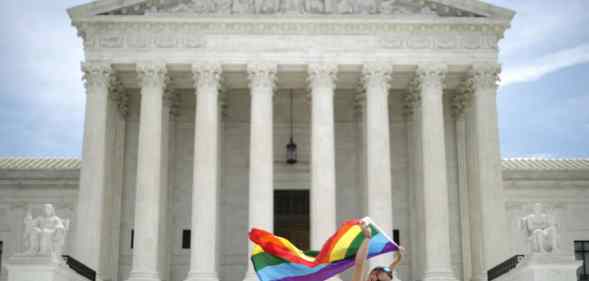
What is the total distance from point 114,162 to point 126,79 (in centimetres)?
413

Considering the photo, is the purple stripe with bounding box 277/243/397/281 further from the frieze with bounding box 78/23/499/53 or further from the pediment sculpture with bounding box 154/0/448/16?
the pediment sculpture with bounding box 154/0/448/16

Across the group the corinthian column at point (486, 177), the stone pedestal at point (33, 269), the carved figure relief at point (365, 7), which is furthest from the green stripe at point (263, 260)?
the carved figure relief at point (365, 7)

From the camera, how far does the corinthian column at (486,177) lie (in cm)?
3709

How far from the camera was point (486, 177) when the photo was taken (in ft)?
124

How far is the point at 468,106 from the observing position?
40938 millimetres

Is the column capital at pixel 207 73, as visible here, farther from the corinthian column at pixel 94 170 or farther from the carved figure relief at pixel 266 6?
the corinthian column at pixel 94 170

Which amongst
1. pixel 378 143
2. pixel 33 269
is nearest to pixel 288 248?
pixel 33 269

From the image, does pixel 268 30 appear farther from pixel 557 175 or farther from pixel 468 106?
pixel 557 175

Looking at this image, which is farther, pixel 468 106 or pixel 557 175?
pixel 557 175

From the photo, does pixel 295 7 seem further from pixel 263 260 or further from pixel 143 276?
pixel 263 260

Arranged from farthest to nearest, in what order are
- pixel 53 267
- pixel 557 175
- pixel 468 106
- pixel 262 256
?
pixel 557 175 → pixel 468 106 → pixel 53 267 → pixel 262 256

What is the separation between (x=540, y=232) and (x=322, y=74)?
1233 centimetres

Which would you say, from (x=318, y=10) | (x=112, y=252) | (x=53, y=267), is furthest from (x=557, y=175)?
(x=53, y=267)

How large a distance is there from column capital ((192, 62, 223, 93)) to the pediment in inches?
96.2
